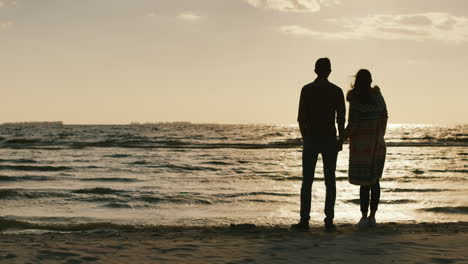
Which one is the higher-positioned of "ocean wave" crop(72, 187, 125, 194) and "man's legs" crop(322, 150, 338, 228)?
"man's legs" crop(322, 150, 338, 228)

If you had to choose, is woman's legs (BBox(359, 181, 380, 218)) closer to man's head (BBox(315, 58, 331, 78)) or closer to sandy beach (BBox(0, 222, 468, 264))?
sandy beach (BBox(0, 222, 468, 264))

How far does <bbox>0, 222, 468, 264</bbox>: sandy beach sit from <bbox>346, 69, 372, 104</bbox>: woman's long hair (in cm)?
175

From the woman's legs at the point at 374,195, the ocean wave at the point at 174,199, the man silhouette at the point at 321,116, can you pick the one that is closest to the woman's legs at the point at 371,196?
the woman's legs at the point at 374,195

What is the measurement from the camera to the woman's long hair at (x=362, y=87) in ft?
21.4

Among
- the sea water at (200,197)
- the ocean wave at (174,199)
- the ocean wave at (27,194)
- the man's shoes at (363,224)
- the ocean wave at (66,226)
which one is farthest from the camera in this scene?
the ocean wave at (27,194)

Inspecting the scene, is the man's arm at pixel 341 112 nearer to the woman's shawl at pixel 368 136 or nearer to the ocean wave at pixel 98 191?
the woman's shawl at pixel 368 136

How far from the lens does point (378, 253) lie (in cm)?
490

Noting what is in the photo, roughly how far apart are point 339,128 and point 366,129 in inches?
15.9

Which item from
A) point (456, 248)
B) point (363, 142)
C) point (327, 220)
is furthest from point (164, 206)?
point (456, 248)

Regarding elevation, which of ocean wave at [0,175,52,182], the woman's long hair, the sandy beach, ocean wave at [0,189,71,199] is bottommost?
ocean wave at [0,175,52,182]

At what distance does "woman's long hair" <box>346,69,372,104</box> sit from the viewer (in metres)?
6.53

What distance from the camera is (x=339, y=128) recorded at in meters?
6.47

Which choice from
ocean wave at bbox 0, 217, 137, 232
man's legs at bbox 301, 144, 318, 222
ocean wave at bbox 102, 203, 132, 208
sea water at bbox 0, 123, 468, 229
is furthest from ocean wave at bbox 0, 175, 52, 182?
man's legs at bbox 301, 144, 318, 222

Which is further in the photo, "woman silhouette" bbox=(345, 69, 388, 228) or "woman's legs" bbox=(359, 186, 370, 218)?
"woman's legs" bbox=(359, 186, 370, 218)
